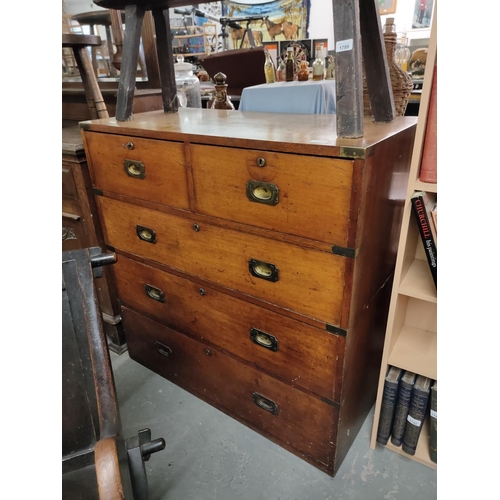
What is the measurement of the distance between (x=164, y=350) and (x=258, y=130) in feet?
3.11

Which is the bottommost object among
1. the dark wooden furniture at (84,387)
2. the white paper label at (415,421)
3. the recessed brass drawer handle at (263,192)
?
the white paper label at (415,421)

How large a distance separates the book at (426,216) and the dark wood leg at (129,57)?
0.95 meters

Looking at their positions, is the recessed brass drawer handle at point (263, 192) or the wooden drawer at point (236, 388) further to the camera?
the wooden drawer at point (236, 388)

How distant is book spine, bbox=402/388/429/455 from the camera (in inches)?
46.4

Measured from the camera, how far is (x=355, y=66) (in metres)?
0.81

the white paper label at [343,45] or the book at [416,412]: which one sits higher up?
the white paper label at [343,45]

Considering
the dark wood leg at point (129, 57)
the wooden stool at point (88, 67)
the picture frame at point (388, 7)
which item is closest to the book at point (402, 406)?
the dark wood leg at point (129, 57)

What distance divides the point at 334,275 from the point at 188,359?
30.1 inches

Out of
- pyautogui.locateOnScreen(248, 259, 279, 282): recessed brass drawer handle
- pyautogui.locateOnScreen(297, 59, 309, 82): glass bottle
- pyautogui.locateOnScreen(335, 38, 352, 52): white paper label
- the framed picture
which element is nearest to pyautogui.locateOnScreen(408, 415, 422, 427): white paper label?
pyautogui.locateOnScreen(248, 259, 279, 282): recessed brass drawer handle

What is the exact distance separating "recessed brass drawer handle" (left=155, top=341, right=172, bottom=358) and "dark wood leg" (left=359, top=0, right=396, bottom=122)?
3.62ft

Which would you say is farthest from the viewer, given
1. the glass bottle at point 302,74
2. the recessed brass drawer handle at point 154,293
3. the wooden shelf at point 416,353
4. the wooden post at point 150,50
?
the glass bottle at point 302,74

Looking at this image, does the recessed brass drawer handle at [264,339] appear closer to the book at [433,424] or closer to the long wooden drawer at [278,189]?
the long wooden drawer at [278,189]

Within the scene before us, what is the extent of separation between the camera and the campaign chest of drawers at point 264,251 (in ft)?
2.89
